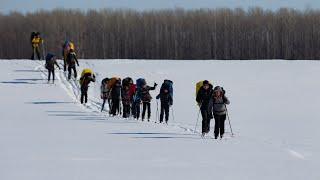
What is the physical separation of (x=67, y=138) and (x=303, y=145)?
553 centimetres

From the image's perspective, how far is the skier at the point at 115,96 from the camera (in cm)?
2448

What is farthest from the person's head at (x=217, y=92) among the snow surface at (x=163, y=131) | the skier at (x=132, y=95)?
the skier at (x=132, y=95)

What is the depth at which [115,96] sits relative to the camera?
80.7 feet

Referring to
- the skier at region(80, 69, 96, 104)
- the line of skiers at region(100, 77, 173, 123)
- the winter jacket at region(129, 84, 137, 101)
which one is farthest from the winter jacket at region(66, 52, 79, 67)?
the winter jacket at region(129, 84, 137, 101)

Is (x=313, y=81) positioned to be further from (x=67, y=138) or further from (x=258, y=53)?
(x=258, y=53)

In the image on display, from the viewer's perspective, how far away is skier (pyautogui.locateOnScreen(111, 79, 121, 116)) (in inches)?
964

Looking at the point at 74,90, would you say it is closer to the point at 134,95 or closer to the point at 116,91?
the point at 116,91

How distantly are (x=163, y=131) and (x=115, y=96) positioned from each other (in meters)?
5.08

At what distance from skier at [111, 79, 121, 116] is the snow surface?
1.48 feet

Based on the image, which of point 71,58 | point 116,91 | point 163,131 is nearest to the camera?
point 163,131

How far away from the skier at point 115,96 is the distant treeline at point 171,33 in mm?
46072

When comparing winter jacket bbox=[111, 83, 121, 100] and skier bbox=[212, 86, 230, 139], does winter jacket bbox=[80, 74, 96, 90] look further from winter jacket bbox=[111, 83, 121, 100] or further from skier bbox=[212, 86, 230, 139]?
skier bbox=[212, 86, 230, 139]

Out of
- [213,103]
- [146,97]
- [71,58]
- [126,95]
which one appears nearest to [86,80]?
[126,95]

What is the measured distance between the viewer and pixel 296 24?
75312mm
